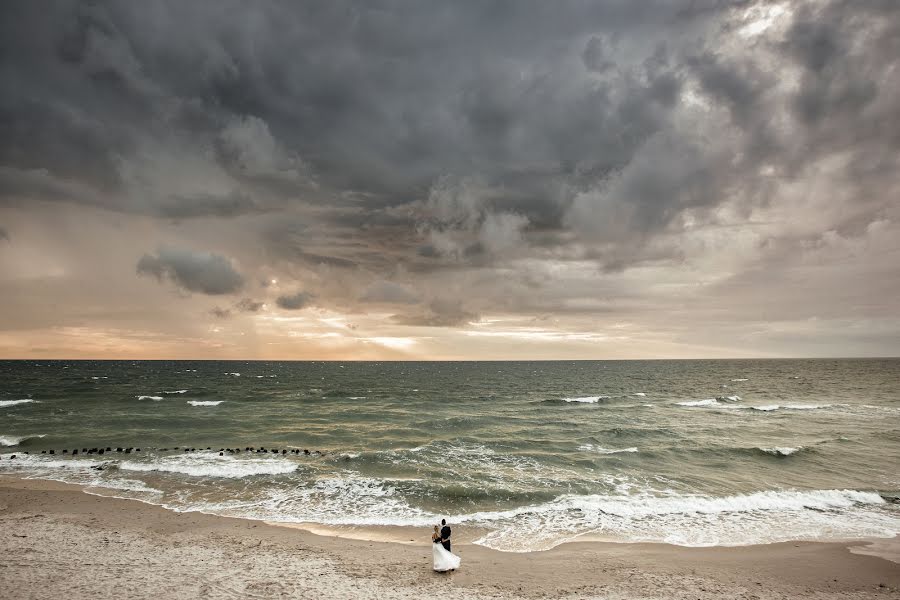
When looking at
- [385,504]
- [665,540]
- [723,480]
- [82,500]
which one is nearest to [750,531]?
[665,540]

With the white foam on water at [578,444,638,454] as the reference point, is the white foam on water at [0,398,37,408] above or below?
below

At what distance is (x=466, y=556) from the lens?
16.2 metres

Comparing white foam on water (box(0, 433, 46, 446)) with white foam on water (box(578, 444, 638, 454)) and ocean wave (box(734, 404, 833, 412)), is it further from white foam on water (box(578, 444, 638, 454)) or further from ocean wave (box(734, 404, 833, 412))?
ocean wave (box(734, 404, 833, 412))

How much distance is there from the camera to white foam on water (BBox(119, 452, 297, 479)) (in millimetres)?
26797

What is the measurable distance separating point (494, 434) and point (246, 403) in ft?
134

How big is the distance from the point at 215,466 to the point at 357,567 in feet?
58.6

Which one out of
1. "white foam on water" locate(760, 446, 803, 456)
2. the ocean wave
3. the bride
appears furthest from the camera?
the ocean wave

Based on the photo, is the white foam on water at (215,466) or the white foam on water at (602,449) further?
the white foam on water at (602,449)

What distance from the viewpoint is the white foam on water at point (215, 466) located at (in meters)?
26.8

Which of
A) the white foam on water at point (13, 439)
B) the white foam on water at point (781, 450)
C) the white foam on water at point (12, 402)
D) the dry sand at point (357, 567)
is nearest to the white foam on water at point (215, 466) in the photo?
the dry sand at point (357, 567)

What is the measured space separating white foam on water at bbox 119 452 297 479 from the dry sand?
25.4 ft

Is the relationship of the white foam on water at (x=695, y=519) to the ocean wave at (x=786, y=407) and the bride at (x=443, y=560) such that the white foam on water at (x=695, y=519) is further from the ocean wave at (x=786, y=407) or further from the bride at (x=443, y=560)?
the ocean wave at (x=786, y=407)

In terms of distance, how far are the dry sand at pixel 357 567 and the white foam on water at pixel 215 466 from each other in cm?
773

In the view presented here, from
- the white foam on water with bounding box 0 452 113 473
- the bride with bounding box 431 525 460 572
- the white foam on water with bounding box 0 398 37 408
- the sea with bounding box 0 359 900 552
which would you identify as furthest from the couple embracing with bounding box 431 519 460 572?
the white foam on water with bounding box 0 398 37 408
